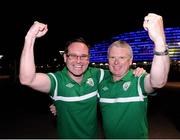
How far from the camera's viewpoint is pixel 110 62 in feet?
10.3

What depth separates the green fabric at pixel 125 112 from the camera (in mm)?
2949

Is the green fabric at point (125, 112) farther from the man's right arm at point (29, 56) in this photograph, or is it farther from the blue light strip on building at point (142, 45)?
the blue light strip on building at point (142, 45)

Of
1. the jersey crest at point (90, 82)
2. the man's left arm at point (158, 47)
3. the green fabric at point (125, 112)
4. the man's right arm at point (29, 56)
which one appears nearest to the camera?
the man's left arm at point (158, 47)

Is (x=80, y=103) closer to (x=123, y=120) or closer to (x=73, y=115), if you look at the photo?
(x=73, y=115)

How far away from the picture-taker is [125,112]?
2963 millimetres

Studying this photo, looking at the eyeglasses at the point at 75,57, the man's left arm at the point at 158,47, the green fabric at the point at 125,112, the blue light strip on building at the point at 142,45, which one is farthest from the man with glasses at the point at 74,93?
the blue light strip on building at the point at 142,45

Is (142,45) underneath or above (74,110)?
above

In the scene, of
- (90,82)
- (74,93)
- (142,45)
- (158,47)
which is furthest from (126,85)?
(142,45)

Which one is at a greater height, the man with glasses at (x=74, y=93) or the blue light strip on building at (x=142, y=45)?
the blue light strip on building at (x=142, y=45)

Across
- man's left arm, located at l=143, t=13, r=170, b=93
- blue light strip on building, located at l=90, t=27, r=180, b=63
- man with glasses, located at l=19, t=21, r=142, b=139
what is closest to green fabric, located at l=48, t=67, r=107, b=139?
man with glasses, located at l=19, t=21, r=142, b=139

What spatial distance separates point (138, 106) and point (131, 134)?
0.31 m

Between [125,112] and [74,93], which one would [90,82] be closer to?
[74,93]

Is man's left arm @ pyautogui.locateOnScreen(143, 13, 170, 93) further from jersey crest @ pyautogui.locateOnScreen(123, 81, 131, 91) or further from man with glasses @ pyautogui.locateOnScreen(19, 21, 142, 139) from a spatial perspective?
man with glasses @ pyautogui.locateOnScreen(19, 21, 142, 139)

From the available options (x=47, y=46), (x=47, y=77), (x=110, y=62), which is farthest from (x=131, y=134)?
(x=47, y=46)
